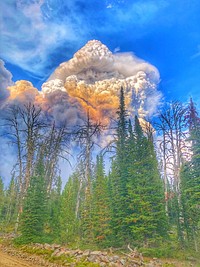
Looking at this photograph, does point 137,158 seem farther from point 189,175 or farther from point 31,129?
point 31,129

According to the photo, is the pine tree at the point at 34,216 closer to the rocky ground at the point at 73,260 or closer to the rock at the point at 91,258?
the rocky ground at the point at 73,260

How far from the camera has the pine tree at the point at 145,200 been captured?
1625cm

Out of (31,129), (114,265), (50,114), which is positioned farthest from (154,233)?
(50,114)

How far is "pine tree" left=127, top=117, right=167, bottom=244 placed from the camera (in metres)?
16.2

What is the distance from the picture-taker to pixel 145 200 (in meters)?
16.8

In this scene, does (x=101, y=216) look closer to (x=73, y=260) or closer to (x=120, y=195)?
(x=120, y=195)

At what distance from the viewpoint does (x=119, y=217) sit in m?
18.0

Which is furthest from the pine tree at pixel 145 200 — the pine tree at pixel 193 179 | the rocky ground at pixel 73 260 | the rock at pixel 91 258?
the rock at pixel 91 258

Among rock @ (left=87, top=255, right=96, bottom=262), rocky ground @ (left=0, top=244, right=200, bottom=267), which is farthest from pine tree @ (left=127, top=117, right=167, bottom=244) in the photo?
rock @ (left=87, top=255, right=96, bottom=262)

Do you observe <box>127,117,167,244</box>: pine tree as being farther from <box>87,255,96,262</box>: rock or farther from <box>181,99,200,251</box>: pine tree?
<box>87,255,96,262</box>: rock

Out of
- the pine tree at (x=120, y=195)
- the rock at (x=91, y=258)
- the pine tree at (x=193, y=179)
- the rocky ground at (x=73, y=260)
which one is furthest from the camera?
the pine tree at (x=120, y=195)

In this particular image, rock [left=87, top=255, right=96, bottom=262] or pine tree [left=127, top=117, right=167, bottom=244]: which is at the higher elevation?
pine tree [left=127, top=117, right=167, bottom=244]

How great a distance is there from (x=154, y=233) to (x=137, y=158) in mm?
5968

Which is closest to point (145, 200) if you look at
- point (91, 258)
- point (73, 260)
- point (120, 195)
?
point (120, 195)
